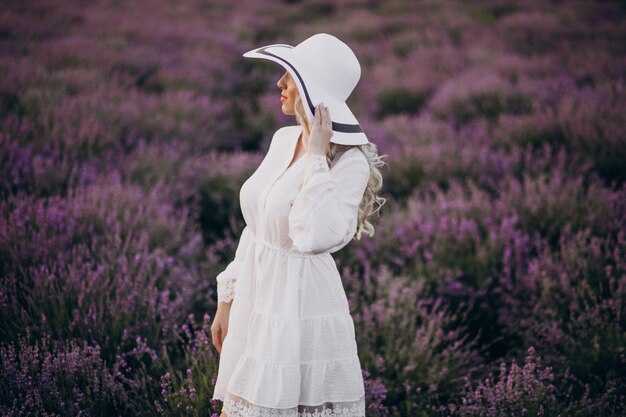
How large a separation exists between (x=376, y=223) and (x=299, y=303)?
267cm

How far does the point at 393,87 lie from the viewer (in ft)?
26.1

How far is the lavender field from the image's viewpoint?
2701 millimetres

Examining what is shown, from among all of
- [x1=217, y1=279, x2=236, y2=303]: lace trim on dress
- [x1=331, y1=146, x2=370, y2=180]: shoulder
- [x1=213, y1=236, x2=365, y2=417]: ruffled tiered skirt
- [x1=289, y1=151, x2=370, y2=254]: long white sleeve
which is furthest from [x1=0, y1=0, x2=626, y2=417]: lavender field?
[x1=331, y1=146, x2=370, y2=180]: shoulder

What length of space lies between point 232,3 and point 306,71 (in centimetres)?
1425

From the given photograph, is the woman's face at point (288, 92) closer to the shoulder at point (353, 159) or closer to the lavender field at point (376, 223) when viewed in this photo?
the shoulder at point (353, 159)

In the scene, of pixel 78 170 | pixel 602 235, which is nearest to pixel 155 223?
pixel 78 170

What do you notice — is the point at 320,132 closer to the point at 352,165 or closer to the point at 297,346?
the point at 352,165

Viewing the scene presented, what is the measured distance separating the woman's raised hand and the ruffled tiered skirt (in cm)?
41

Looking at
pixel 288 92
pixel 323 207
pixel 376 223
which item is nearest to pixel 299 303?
pixel 323 207

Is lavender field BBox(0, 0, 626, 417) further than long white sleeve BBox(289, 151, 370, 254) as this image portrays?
Yes

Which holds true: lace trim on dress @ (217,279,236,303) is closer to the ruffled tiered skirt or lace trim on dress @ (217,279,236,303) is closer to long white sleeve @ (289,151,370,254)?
the ruffled tiered skirt

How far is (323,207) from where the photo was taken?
1809mm

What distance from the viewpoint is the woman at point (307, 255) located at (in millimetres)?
1856

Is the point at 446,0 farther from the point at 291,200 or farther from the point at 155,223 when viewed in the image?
the point at 291,200
